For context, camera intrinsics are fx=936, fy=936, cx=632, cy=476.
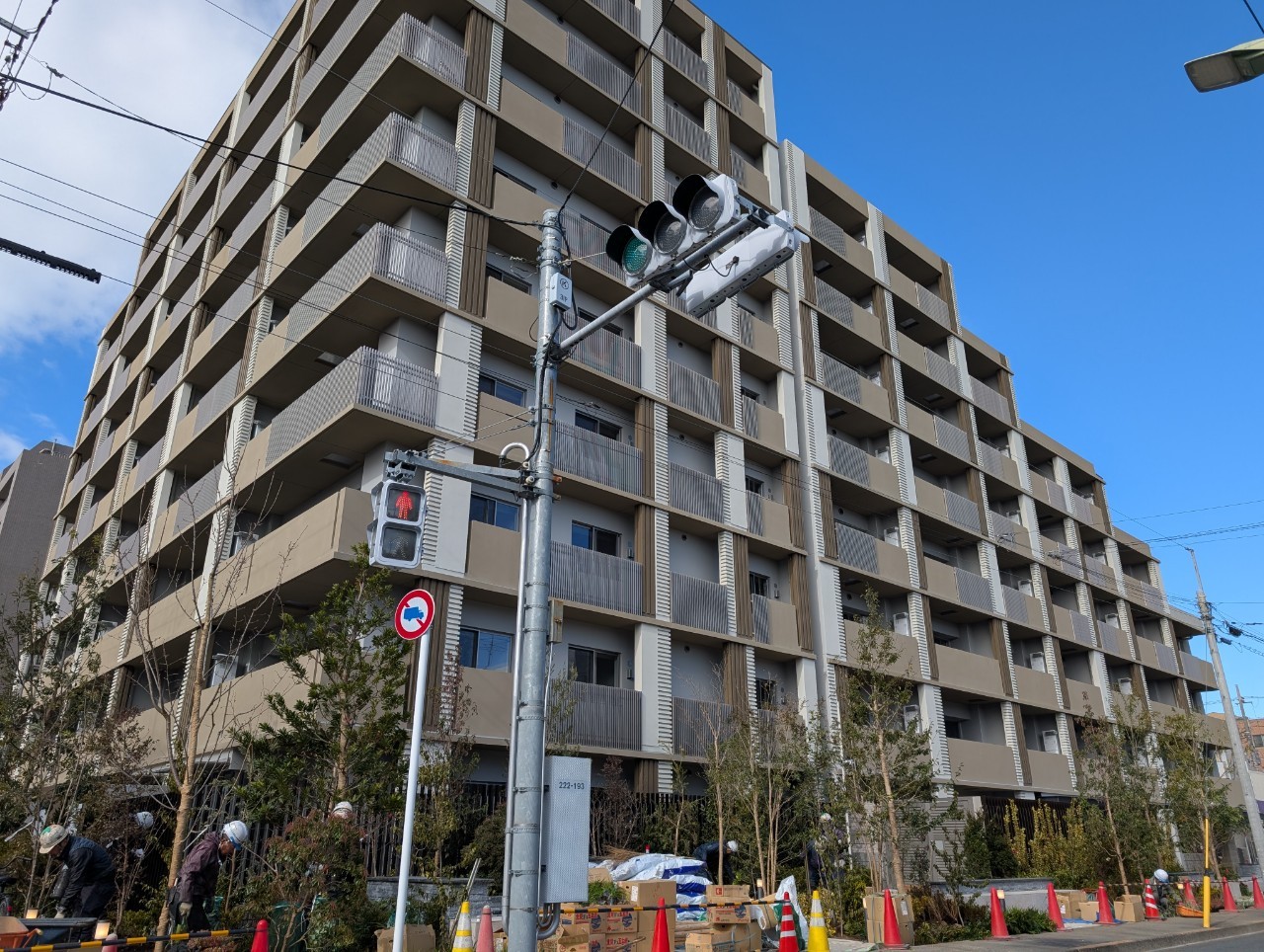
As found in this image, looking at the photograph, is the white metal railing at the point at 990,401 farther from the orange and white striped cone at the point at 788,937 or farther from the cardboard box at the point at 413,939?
the cardboard box at the point at 413,939

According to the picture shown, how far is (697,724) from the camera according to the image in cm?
2275

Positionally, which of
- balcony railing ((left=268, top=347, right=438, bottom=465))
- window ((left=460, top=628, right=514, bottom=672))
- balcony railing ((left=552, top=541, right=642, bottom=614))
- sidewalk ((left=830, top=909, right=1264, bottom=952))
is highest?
balcony railing ((left=268, top=347, right=438, bottom=465))

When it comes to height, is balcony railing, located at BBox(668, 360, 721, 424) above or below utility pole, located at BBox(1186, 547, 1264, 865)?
above

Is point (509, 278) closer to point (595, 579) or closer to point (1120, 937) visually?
point (595, 579)

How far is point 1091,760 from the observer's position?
2650cm

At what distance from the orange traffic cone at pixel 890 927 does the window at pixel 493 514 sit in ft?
35.5

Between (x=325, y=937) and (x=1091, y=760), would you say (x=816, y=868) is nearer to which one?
(x=325, y=937)

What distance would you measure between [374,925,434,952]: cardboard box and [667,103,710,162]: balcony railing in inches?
963

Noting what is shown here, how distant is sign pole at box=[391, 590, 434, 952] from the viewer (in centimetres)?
710

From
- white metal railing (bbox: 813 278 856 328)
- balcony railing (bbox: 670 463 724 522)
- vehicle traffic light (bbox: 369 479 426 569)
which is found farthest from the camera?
white metal railing (bbox: 813 278 856 328)

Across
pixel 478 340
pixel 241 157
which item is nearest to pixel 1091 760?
pixel 478 340

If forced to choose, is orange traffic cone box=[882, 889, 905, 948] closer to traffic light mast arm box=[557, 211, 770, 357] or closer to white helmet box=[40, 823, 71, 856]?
traffic light mast arm box=[557, 211, 770, 357]

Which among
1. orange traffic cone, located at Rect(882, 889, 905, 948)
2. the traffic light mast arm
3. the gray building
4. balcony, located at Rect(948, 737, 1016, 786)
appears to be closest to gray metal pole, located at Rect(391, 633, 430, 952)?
the traffic light mast arm

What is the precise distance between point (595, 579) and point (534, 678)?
46.8ft
